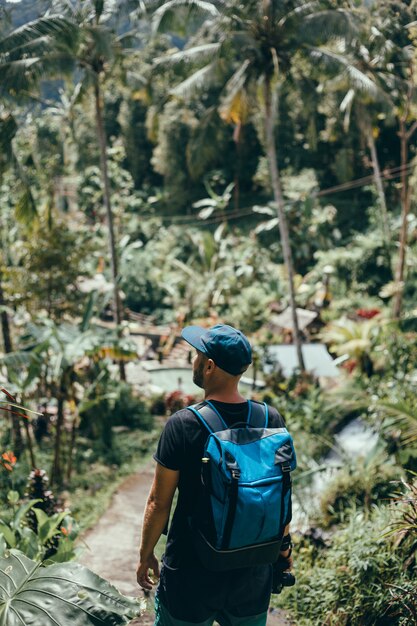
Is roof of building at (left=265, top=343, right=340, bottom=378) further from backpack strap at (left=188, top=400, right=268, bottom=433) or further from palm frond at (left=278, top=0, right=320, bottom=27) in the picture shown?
backpack strap at (left=188, top=400, right=268, bottom=433)

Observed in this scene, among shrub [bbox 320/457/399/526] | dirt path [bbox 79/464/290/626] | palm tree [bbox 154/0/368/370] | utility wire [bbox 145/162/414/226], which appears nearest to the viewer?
dirt path [bbox 79/464/290/626]

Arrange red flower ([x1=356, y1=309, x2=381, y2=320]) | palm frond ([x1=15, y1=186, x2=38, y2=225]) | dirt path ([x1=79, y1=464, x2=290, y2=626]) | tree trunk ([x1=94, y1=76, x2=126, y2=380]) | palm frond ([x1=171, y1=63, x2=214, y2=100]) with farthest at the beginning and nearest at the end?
red flower ([x1=356, y1=309, x2=381, y2=320]) → tree trunk ([x1=94, y1=76, x2=126, y2=380]) → palm frond ([x1=171, y1=63, x2=214, y2=100]) → palm frond ([x1=15, y1=186, x2=38, y2=225]) → dirt path ([x1=79, y1=464, x2=290, y2=626])

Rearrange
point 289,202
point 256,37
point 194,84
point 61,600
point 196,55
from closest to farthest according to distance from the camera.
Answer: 1. point 61,600
2. point 256,37
3. point 196,55
4. point 194,84
5. point 289,202

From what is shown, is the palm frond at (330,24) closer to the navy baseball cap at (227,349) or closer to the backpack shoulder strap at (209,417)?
the navy baseball cap at (227,349)

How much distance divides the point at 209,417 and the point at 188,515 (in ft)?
1.21

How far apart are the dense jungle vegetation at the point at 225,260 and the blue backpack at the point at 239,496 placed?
0.38m

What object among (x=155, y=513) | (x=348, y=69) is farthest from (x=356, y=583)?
(x=348, y=69)

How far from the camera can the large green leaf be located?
6.56ft

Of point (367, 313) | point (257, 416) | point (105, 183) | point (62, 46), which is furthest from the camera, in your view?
point (367, 313)

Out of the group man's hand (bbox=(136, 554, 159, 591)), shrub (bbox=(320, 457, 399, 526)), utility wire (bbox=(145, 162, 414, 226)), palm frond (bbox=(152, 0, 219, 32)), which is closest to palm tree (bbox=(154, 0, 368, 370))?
palm frond (bbox=(152, 0, 219, 32))

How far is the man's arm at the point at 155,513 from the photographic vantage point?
7.55ft

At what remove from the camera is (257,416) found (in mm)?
2418

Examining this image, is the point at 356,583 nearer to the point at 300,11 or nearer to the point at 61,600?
the point at 61,600

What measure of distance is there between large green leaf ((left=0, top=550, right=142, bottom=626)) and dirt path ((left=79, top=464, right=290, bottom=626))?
7.09ft
